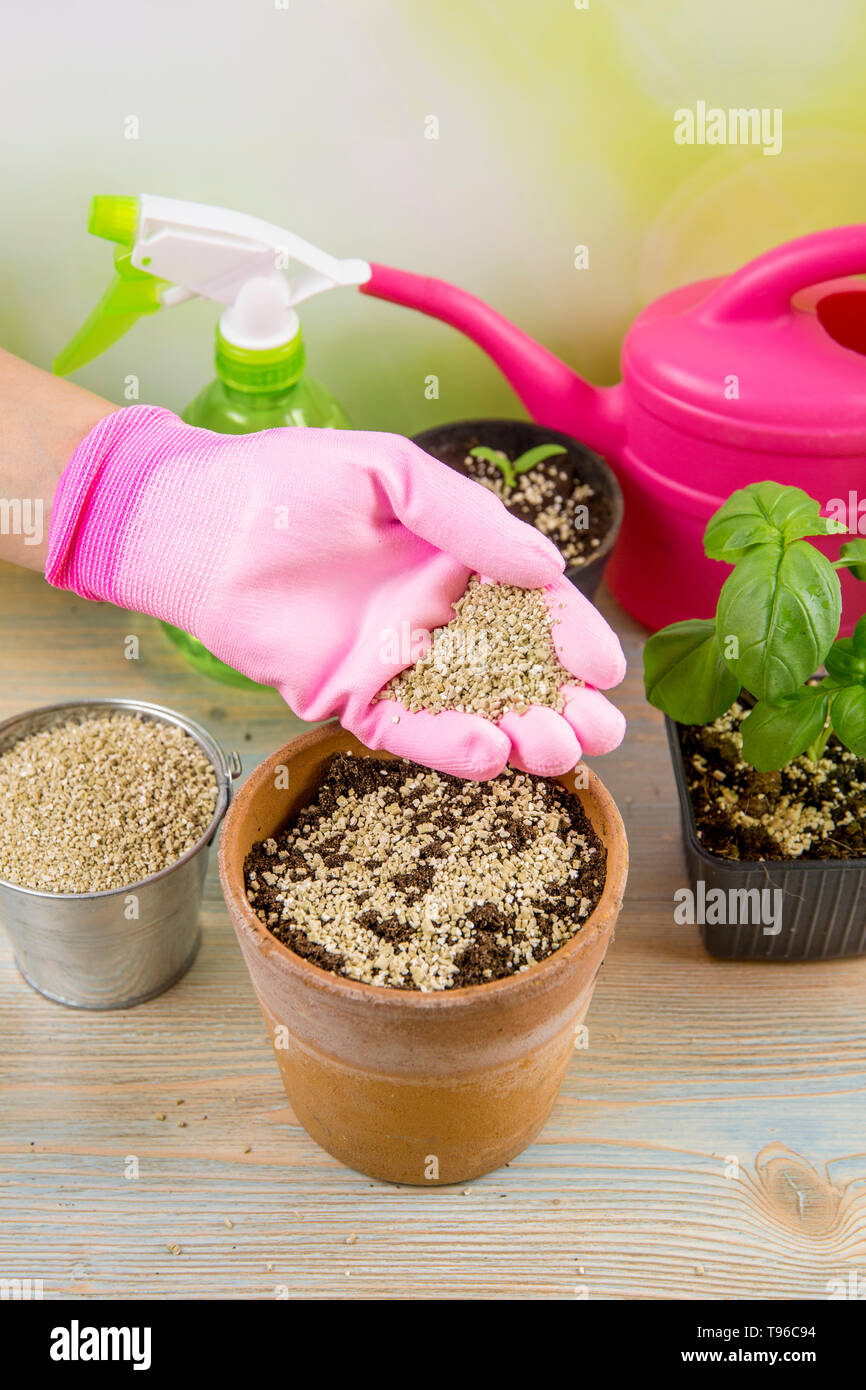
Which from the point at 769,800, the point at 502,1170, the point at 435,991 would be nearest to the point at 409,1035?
the point at 435,991

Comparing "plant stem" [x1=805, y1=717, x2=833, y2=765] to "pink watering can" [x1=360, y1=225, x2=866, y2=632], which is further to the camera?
"pink watering can" [x1=360, y1=225, x2=866, y2=632]

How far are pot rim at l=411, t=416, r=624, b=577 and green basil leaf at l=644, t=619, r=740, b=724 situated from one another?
0.21 meters

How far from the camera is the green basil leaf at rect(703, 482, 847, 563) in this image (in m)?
0.84

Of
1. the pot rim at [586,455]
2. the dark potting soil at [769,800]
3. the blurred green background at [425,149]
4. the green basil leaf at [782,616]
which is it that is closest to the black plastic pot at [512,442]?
the pot rim at [586,455]

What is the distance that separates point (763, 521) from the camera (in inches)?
33.8

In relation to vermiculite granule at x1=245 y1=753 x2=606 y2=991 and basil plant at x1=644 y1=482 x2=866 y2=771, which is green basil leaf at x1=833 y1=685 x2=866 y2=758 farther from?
vermiculite granule at x1=245 y1=753 x2=606 y2=991

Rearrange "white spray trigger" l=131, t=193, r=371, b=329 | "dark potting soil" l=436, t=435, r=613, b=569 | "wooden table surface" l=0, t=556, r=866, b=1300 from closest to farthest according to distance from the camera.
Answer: "wooden table surface" l=0, t=556, r=866, b=1300
"white spray trigger" l=131, t=193, r=371, b=329
"dark potting soil" l=436, t=435, r=613, b=569

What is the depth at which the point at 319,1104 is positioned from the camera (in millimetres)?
824

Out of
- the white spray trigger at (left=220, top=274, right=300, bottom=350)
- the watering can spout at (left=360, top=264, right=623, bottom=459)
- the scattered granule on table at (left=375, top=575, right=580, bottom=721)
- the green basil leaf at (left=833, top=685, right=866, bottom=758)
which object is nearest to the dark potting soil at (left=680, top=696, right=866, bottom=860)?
the green basil leaf at (left=833, top=685, right=866, bottom=758)

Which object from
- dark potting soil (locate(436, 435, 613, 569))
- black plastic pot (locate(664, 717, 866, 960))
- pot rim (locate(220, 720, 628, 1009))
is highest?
dark potting soil (locate(436, 435, 613, 569))

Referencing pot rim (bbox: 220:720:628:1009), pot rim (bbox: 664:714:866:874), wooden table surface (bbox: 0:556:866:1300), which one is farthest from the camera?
pot rim (bbox: 664:714:866:874)

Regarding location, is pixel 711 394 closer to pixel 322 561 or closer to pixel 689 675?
pixel 689 675

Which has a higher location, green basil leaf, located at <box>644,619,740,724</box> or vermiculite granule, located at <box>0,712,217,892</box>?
green basil leaf, located at <box>644,619,740,724</box>

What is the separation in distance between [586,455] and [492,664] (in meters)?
0.47
